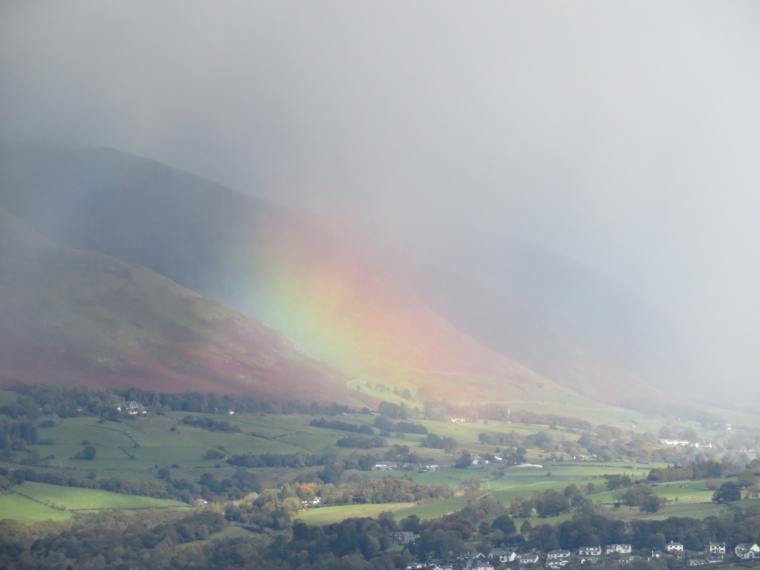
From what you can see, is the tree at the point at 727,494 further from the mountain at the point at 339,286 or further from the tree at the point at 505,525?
the mountain at the point at 339,286

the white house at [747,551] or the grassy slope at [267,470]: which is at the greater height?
the grassy slope at [267,470]

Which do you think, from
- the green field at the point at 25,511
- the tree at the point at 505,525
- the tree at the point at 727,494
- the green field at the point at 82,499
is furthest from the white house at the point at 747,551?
the green field at the point at 25,511

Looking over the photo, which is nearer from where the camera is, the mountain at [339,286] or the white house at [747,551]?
the white house at [747,551]

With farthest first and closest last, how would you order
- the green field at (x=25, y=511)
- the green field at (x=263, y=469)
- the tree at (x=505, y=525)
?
1. the green field at (x=263, y=469)
2. the green field at (x=25, y=511)
3. the tree at (x=505, y=525)

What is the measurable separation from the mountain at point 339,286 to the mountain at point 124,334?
1274cm

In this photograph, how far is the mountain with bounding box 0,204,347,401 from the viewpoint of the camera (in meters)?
84.1

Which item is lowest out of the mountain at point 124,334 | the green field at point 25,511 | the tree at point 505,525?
the green field at point 25,511

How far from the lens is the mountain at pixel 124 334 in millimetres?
84062

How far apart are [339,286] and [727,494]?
93.6 m

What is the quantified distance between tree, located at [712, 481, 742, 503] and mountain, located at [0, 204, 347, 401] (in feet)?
162

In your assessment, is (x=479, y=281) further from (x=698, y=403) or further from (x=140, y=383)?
(x=140, y=383)

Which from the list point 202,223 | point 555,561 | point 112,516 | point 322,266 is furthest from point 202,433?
point 202,223

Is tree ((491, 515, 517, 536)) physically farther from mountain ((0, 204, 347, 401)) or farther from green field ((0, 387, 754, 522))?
mountain ((0, 204, 347, 401))

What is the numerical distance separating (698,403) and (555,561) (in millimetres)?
101728
